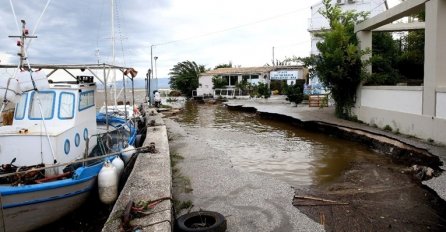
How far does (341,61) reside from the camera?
16.7 metres

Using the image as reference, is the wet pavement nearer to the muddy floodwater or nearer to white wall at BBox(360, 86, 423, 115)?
the muddy floodwater

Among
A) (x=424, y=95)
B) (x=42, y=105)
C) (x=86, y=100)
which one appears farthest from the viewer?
Result: (x=424, y=95)

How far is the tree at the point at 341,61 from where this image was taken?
16.6 m

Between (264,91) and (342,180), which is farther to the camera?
(264,91)

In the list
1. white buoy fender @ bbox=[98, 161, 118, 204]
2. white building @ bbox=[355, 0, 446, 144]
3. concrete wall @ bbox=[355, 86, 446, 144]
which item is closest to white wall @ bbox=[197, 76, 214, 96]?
concrete wall @ bbox=[355, 86, 446, 144]

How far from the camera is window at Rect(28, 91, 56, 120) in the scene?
8.05 m

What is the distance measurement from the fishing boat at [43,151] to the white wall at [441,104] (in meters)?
9.40

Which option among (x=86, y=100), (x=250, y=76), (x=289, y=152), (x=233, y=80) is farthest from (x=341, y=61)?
(x=233, y=80)

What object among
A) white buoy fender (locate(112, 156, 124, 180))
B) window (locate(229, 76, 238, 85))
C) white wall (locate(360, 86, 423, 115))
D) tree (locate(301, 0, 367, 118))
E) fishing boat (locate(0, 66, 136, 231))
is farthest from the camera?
window (locate(229, 76, 238, 85))

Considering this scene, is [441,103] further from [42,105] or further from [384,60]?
[42,105]

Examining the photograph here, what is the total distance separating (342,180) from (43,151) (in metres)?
6.83

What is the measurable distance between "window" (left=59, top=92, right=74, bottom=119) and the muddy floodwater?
15.9 feet

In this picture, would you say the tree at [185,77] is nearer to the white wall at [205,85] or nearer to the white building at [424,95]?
the white wall at [205,85]

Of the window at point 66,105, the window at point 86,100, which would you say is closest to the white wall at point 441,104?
the window at point 86,100
